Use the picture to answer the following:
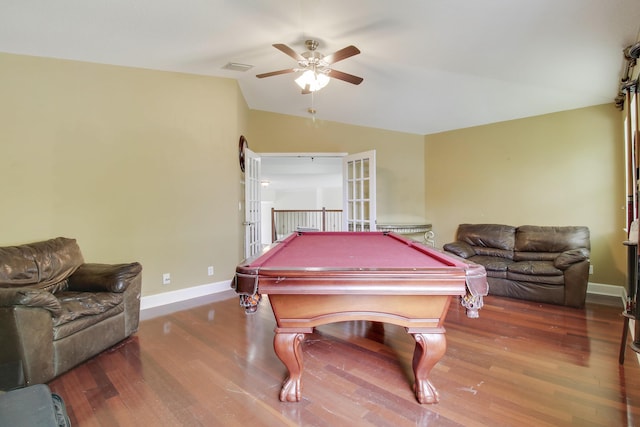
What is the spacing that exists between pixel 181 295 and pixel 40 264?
1.45m

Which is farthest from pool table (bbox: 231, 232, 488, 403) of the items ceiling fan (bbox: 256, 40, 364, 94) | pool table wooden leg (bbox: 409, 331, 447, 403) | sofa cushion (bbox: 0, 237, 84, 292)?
sofa cushion (bbox: 0, 237, 84, 292)

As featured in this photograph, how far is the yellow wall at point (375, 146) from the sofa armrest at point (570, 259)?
7.66 feet

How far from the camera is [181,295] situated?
350cm

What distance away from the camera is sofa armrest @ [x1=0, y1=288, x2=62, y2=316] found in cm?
171

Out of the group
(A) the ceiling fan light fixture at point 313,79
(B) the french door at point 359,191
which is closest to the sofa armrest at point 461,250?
(B) the french door at point 359,191

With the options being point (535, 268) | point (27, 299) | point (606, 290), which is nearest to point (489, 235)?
point (535, 268)

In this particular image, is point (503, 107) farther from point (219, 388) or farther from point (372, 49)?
point (219, 388)

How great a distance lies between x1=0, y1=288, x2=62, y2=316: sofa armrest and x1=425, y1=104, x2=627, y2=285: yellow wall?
5.23 meters

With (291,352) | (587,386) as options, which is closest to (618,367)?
(587,386)

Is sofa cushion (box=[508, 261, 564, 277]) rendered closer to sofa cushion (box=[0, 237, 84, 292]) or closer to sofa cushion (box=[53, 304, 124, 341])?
sofa cushion (box=[53, 304, 124, 341])

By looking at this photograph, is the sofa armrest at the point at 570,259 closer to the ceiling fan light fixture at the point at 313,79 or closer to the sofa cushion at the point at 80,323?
the ceiling fan light fixture at the point at 313,79

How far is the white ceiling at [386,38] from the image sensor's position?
2.20 metres

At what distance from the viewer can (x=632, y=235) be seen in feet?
6.94

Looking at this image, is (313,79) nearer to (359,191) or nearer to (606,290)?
(359,191)
